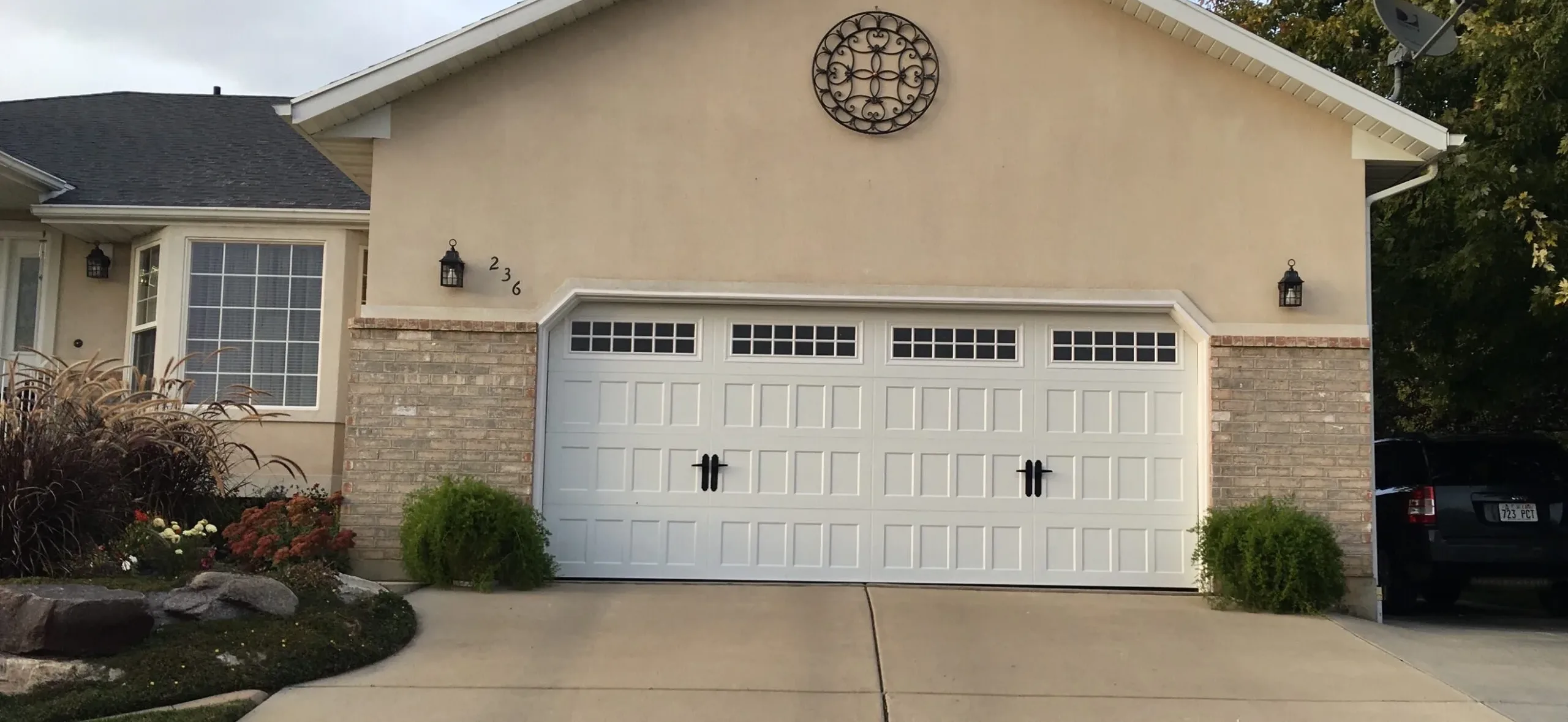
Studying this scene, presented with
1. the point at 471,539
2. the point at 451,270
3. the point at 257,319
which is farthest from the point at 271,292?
the point at 471,539

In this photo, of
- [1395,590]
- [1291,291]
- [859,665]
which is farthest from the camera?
[1395,590]

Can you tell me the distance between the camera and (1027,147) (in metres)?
9.99

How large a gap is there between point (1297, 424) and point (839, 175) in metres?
4.19

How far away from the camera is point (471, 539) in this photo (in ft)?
30.1

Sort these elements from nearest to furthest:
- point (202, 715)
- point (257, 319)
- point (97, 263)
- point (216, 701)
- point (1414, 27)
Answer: point (202, 715)
point (216, 701)
point (1414, 27)
point (257, 319)
point (97, 263)

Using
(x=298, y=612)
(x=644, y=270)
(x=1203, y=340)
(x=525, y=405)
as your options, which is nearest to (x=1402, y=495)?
(x=1203, y=340)

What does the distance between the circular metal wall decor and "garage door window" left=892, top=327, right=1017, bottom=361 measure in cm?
168

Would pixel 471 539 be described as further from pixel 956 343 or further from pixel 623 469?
pixel 956 343

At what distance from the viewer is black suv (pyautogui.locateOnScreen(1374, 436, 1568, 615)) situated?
384 inches

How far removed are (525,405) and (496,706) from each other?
3549mm

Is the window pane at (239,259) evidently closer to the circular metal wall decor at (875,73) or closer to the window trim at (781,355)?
the window trim at (781,355)

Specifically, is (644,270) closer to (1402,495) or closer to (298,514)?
(298,514)

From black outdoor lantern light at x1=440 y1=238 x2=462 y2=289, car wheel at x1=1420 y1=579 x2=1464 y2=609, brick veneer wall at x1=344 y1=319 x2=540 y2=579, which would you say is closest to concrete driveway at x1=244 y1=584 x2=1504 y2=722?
brick veneer wall at x1=344 y1=319 x2=540 y2=579

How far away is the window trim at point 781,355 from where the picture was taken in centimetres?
1006
